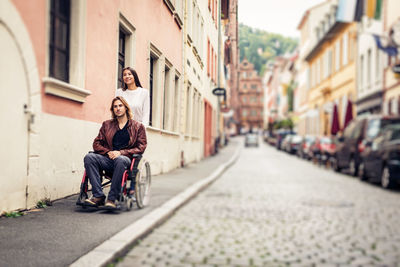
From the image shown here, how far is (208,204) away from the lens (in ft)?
66.3

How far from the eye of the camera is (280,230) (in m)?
Result: 15.5

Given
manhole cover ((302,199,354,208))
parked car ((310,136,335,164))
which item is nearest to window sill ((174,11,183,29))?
parked car ((310,136,335,164))

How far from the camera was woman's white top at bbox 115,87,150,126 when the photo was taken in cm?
80

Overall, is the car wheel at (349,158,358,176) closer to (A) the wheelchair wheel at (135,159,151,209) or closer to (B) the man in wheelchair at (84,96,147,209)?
(A) the wheelchair wheel at (135,159,151,209)

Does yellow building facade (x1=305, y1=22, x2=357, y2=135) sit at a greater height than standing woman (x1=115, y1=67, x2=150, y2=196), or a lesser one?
greater

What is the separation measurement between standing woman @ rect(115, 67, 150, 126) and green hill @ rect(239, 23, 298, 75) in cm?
31

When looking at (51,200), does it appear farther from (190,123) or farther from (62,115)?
(190,123)

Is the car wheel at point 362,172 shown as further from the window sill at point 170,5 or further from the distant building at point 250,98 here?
the window sill at point 170,5

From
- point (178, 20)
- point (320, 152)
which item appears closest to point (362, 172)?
point (320, 152)

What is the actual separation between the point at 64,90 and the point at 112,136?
0.40 feet

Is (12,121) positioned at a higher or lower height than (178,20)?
lower

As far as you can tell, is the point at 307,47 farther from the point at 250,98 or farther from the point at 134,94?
the point at 134,94

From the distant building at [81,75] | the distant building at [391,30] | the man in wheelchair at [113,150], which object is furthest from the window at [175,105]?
the distant building at [391,30]

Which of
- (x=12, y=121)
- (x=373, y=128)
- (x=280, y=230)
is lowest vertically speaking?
(x=280, y=230)
